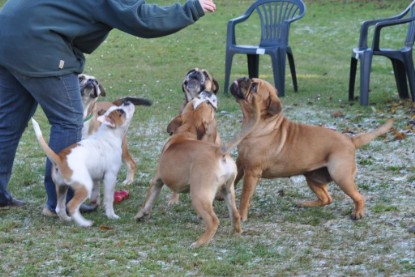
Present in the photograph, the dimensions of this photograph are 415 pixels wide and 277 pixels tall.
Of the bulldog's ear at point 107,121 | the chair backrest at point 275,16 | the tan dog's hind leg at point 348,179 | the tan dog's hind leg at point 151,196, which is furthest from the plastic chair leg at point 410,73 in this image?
the tan dog's hind leg at point 151,196

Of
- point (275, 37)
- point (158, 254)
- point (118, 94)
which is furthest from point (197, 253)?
point (275, 37)

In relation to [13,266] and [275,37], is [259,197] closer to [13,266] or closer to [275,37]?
[13,266]

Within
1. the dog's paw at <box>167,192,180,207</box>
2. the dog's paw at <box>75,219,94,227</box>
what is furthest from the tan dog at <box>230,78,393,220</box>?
the dog's paw at <box>75,219,94,227</box>

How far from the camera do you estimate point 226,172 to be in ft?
20.4

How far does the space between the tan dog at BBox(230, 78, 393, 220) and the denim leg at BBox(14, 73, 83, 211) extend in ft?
4.69

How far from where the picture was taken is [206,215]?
19.8ft

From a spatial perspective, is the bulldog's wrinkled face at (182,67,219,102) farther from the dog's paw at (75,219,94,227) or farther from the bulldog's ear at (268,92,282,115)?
the dog's paw at (75,219,94,227)

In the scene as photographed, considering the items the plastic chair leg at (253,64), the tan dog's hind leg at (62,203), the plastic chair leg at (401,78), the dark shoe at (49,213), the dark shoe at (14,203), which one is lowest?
the plastic chair leg at (253,64)

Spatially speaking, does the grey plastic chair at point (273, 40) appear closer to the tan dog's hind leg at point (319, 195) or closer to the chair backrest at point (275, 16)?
the chair backrest at point (275, 16)

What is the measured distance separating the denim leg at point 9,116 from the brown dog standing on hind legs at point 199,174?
4.42 feet

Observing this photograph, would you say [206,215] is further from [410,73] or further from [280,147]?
[410,73]

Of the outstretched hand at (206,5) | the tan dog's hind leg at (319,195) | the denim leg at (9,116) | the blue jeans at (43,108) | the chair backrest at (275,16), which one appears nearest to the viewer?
the outstretched hand at (206,5)

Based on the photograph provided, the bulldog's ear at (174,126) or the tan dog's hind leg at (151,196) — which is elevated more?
the bulldog's ear at (174,126)

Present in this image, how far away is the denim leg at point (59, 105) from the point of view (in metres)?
6.57
